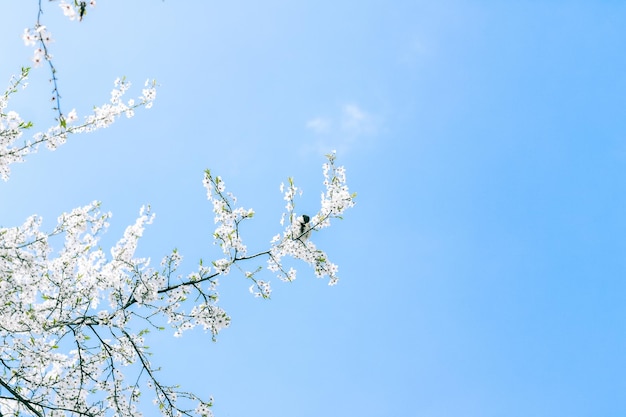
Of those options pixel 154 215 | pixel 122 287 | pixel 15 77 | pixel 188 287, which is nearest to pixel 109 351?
pixel 122 287

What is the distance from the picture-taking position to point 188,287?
23.4 ft

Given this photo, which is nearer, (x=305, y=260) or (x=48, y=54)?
(x=48, y=54)

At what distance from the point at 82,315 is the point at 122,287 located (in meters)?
0.66

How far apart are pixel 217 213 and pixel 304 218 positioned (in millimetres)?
1313

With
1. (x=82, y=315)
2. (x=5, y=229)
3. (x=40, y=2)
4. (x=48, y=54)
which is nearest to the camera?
(x=40, y=2)

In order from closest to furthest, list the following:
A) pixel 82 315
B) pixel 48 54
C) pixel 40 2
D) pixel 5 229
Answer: pixel 40 2
pixel 48 54
pixel 82 315
pixel 5 229

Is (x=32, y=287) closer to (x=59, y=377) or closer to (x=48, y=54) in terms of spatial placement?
(x=59, y=377)

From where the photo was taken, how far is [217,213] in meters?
7.49

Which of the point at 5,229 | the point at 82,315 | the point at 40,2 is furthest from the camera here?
the point at 5,229

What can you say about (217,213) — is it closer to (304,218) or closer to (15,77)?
(304,218)

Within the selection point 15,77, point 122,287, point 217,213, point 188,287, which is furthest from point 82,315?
point 15,77

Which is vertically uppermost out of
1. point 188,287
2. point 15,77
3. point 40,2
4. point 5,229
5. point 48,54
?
point 15,77

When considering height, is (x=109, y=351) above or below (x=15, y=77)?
below

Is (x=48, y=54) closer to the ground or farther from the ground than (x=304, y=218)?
closer to the ground
